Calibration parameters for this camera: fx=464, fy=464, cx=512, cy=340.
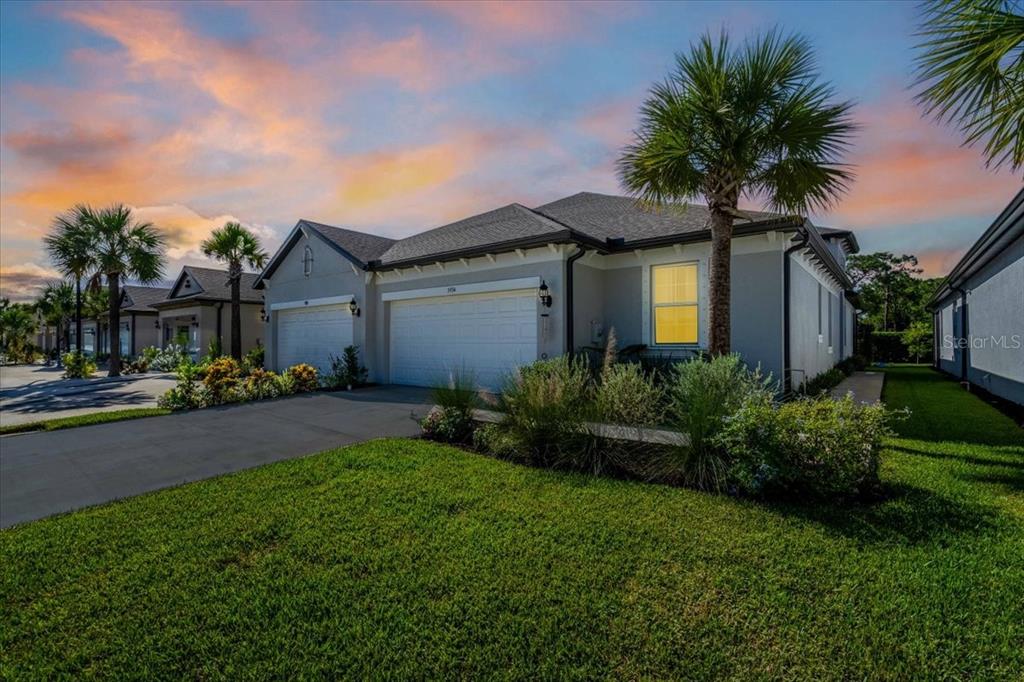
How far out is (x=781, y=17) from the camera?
6.63m

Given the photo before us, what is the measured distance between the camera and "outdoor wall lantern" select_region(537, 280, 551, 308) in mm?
10141

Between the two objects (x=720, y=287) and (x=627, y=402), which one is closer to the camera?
(x=627, y=402)

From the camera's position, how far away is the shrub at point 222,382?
10.6 metres

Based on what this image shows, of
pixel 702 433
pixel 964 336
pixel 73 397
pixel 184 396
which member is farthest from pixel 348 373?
pixel 964 336

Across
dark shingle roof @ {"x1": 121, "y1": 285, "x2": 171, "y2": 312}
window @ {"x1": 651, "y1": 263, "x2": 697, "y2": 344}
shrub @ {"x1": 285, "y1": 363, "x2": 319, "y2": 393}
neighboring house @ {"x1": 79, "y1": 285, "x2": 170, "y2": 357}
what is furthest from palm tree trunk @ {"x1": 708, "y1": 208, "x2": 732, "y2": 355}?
neighboring house @ {"x1": 79, "y1": 285, "x2": 170, "y2": 357}

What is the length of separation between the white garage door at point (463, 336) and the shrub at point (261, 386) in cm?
313

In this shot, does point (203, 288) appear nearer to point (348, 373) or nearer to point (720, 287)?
point (348, 373)

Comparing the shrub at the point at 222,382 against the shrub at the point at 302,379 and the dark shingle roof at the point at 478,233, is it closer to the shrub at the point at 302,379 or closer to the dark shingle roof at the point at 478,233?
the shrub at the point at 302,379

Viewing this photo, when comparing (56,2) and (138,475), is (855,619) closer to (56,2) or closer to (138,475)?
(138,475)

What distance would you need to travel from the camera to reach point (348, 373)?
42.3ft

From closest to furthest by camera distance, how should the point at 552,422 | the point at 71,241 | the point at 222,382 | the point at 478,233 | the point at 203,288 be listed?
1. the point at 552,422
2. the point at 222,382
3. the point at 478,233
4. the point at 71,241
5. the point at 203,288

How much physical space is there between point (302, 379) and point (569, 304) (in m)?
7.54

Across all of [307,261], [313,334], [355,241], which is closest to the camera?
[355,241]

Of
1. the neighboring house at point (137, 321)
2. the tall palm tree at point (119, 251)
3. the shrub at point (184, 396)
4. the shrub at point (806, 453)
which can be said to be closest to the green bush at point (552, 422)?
the shrub at point (806, 453)
